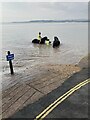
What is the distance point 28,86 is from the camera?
40.3 ft

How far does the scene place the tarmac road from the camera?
28.7 feet

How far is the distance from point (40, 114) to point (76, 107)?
4.92 feet

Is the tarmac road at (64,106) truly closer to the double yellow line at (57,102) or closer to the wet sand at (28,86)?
the double yellow line at (57,102)

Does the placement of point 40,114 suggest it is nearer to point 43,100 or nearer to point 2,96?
point 43,100

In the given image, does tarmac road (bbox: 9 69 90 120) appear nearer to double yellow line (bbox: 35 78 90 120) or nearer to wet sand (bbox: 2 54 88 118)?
double yellow line (bbox: 35 78 90 120)

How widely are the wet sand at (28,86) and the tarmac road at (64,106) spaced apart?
405 mm

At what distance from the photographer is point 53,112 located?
29.2 ft

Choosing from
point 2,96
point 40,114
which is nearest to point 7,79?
point 2,96

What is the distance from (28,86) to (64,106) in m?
3.31

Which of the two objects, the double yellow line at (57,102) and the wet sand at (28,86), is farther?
the wet sand at (28,86)

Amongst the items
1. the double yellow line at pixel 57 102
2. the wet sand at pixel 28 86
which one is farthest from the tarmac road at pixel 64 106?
the wet sand at pixel 28 86

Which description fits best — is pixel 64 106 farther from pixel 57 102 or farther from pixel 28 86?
pixel 28 86

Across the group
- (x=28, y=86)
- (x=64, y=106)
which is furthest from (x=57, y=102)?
(x=28, y=86)

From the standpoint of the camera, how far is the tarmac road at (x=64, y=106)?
8.76 metres
